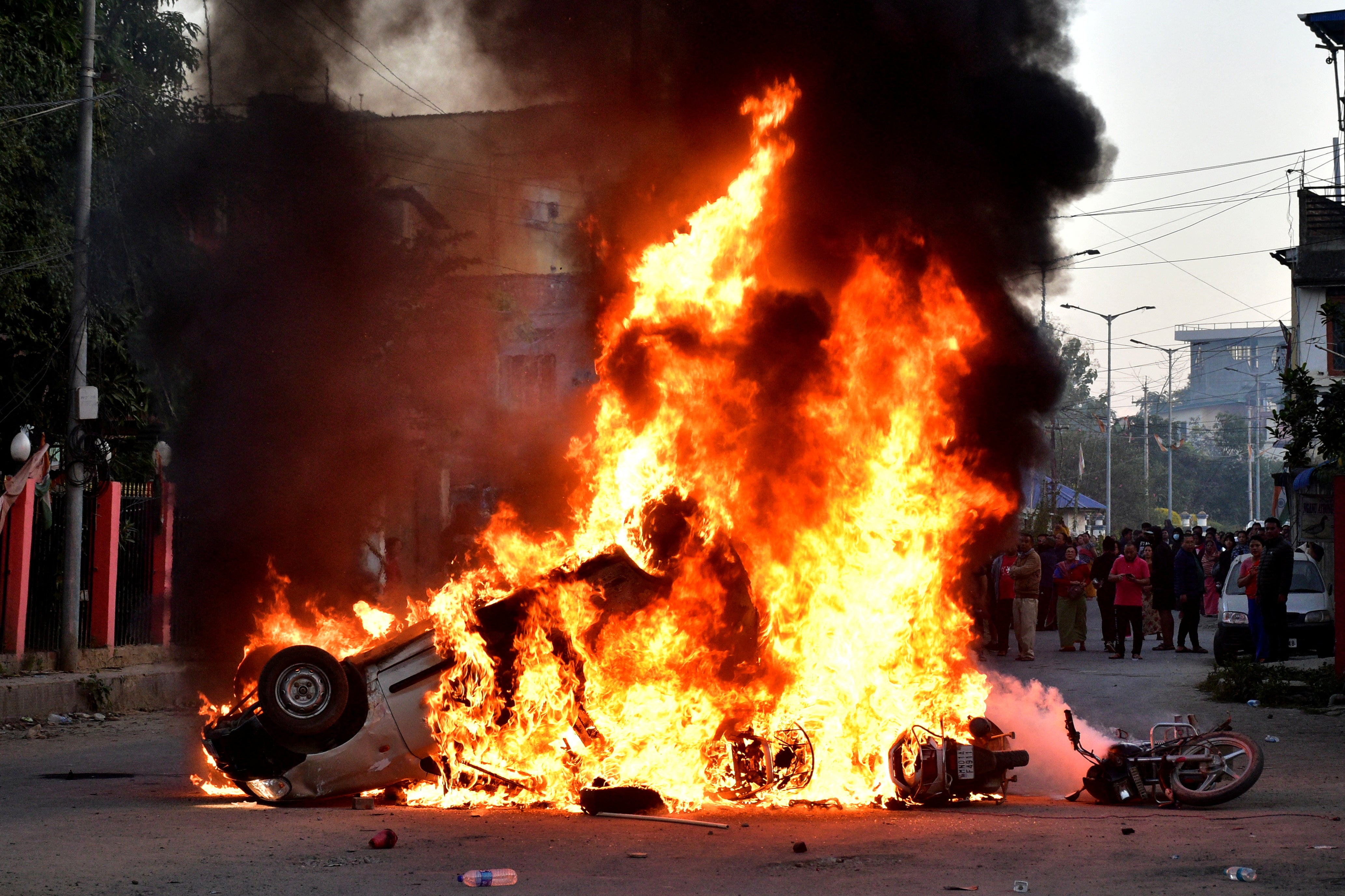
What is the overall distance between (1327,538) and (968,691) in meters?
23.8

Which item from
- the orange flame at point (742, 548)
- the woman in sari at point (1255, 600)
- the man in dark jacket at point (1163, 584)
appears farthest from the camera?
the man in dark jacket at point (1163, 584)

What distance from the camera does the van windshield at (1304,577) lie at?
18.9 metres

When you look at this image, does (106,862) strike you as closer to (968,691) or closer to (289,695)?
(289,695)

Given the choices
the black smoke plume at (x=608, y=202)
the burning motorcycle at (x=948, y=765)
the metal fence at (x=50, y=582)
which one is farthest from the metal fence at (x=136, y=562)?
the burning motorcycle at (x=948, y=765)

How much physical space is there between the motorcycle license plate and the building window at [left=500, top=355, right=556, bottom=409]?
8.48 metres

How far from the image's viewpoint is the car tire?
26.2ft

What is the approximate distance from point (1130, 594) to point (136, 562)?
14393mm

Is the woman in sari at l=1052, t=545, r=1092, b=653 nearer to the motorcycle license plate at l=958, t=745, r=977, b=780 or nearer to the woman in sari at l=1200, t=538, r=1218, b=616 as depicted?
the woman in sari at l=1200, t=538, r=1218, b=616

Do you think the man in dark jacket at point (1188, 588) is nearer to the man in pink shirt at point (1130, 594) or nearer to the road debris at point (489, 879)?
the man in pink shirt at point (1130, 594)

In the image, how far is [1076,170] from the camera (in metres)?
10.6

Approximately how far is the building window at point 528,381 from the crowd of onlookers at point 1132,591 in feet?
20.4

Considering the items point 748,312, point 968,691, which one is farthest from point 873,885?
point 748,312

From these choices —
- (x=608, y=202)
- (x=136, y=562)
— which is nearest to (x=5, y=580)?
(x=136, y=562)

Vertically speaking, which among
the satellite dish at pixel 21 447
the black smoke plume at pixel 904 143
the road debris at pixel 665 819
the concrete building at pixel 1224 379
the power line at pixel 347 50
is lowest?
the road debris at pixel 665 819
